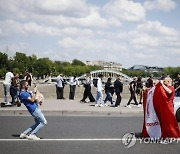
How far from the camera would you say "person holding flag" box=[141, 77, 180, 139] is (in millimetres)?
8195

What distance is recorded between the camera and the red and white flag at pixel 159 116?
820 cm

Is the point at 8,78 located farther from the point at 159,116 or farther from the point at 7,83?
the point at 159,116

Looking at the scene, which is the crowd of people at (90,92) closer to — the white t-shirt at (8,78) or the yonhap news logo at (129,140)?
the white t-shirt at (8,78)

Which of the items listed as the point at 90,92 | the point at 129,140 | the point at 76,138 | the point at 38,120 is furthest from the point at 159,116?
the point at 90,92

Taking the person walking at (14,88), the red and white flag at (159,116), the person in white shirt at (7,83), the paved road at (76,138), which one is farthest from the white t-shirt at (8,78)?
the red and white flag at (159,116)

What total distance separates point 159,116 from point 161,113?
0.10m

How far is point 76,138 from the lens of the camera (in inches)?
355

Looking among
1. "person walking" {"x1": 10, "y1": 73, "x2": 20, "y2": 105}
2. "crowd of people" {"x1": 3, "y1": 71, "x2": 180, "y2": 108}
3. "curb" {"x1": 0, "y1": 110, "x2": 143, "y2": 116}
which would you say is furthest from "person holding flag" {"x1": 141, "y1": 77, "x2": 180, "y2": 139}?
"person walking" {"x1": 10, "y1": 73, "x2": 20, "y2": 105}

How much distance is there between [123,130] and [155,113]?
2.13 meters

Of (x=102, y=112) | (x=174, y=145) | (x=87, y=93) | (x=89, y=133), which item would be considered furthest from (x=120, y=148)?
(x=87, y=93)

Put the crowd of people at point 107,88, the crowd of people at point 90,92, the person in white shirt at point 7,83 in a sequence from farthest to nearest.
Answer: the crowd of people at point 107,88 < the person in white shirt at point 7,83 < the crowd of people at point 90,92

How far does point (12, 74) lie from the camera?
17078 millimetres

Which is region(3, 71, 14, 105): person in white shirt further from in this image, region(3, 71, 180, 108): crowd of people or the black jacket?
the black jacket

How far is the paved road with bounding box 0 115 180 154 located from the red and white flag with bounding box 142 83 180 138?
36 cm
